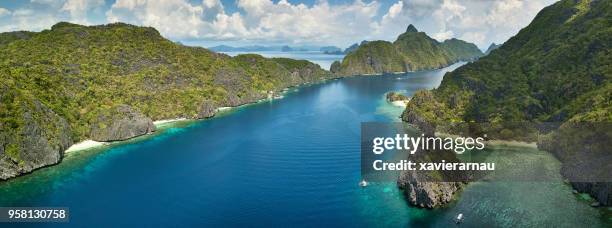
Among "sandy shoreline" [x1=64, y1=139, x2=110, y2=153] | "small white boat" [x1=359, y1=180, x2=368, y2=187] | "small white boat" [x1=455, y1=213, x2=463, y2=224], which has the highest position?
"sandy shoreline" [x1=64, y1=139, x2=110, y2=153]

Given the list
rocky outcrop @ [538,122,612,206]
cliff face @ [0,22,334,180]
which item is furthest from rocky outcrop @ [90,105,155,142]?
rocky outcrop @ [538,122,612,206]

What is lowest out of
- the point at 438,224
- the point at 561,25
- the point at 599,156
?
the point at 438,224

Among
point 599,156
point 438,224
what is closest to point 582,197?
point 599,156

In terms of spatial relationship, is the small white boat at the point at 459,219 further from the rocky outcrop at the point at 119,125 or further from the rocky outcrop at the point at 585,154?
the rocky outcrop at the point at 119,125

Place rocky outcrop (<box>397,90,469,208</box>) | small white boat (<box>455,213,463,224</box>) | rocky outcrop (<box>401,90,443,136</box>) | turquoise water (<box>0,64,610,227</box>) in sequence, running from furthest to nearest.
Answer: rocky outcrop (<box>401,90,443,136</box>) < rocky outcrop (<box>397,90,469,208</box>) < turquoise water (<box>0,64,610,227</box>) < small white boat (<box>455,213,463,224</box>)

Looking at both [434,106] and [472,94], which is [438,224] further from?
[472,94]

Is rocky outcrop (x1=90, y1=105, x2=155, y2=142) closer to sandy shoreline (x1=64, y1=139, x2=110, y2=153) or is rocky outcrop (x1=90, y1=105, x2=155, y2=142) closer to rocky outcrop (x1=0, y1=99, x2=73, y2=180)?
sandy shoreline (x1=64, y1=139, x2=110, y2=153)
